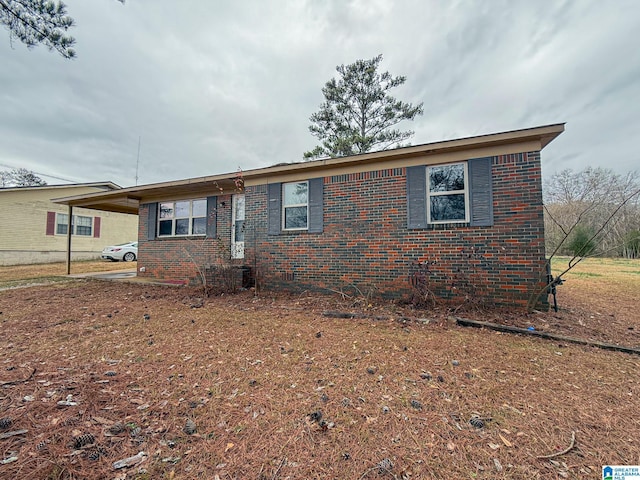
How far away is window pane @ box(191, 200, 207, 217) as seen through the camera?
8.89m

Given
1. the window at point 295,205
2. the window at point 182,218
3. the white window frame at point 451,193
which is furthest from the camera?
the window at point 182,218

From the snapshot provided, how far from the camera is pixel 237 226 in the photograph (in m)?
8.31

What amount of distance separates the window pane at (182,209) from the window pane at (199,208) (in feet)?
1.05

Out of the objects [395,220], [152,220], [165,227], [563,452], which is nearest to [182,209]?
[165,227]

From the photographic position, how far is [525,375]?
2631 mm

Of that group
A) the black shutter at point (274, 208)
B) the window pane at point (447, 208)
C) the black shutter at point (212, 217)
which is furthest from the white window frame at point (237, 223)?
the window pane at point (447, 208)

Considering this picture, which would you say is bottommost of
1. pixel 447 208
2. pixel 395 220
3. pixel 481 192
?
pixel 395 220

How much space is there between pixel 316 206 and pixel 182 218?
5.41 metres

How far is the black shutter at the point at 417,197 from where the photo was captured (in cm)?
563

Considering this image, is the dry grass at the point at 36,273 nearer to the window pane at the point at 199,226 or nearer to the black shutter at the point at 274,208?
the window pane at the point at 199,226

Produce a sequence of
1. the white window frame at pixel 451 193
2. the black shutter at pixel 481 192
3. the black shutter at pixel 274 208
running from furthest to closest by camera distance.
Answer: the black shutter at pixel 274 208 < the white window frame at pixel 451 193 < the black shutter at pixel 481 192

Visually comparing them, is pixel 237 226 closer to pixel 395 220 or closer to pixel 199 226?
pixel 199 226

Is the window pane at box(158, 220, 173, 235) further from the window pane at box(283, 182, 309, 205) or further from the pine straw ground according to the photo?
the pine straw ground

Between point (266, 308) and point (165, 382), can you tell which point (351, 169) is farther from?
point (165, 382)
